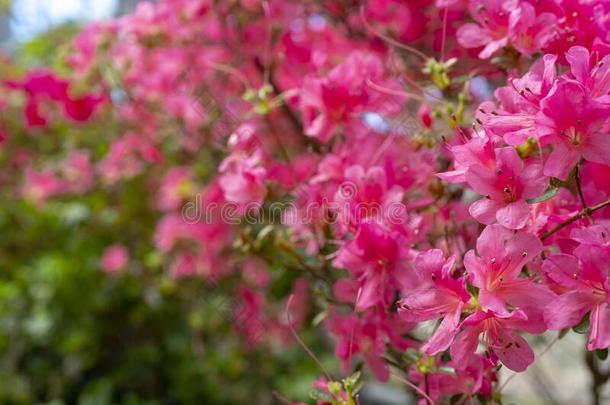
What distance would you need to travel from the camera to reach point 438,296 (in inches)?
22.1

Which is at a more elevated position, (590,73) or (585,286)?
(590,73)

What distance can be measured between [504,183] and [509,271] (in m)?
0.07

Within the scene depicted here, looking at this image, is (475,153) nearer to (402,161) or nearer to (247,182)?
(402,161)

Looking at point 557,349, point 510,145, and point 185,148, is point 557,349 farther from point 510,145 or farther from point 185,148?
point 510,145

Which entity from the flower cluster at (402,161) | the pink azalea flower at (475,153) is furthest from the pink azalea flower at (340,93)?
the pink azalea flower at (475,153)

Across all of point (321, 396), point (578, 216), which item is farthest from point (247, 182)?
point (578, 216)

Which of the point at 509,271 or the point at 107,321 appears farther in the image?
the point at 107,321

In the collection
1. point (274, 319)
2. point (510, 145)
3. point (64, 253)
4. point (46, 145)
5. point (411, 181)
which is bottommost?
point (274, 319)

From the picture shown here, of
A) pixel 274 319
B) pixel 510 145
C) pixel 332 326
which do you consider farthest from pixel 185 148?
pixel 510 145

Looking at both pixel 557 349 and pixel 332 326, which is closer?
pixel 332 326

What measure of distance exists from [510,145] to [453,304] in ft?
0.47

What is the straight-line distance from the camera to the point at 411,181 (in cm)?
77

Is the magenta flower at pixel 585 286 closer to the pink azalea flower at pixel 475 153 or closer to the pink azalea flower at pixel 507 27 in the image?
the pink azalea flower at pixel 475 153

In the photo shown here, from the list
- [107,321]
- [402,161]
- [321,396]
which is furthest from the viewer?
[107,321]
